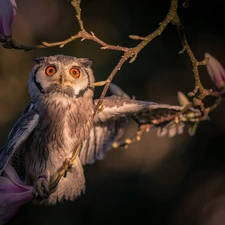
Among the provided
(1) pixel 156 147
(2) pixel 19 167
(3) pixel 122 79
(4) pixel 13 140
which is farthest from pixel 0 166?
(1) pixel 156 147

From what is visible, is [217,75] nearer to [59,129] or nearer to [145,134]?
[59,129]

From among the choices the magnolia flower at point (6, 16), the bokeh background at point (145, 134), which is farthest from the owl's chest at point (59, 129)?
the bokeh background at point (145, 134)

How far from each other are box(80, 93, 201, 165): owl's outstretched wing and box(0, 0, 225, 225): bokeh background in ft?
4.61

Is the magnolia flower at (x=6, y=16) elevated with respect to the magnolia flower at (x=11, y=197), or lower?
elevated

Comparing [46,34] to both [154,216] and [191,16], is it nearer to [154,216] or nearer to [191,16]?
[191,16]

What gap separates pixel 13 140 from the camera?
A: 185 cm

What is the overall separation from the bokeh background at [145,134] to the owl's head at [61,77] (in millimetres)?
1699

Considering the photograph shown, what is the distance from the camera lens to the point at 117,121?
93.7 inches

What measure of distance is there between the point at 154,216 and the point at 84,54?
136 cm

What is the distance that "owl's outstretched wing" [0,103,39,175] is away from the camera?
1746mm

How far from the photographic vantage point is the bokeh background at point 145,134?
12.7 feet

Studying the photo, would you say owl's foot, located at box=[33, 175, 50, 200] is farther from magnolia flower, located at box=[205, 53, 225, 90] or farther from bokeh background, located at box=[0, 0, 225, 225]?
bokeh background, located at box=[0, 0, 225, 225]

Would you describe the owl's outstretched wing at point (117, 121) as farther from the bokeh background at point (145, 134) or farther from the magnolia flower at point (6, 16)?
the bokeh background at point (145, 134)

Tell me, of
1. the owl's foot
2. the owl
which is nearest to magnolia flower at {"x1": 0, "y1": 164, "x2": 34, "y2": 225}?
the owl's foot
